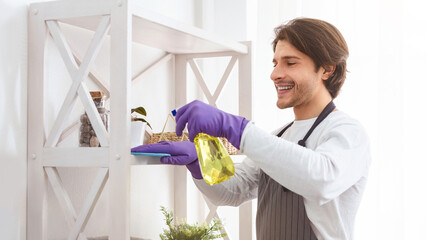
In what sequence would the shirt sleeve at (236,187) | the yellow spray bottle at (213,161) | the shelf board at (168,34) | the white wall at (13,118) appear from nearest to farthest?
1. the yellow spray bottle at (213,161)
2. the white wall at (13,118)
3. the shelf board at (168,34)
4. the shirt sleeve at (236,187)

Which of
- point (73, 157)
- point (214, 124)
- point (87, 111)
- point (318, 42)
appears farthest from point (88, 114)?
point (318, 42)

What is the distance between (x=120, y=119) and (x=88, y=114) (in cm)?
9

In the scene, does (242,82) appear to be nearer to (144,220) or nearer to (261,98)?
(261,98)

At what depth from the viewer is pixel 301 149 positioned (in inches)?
50.4

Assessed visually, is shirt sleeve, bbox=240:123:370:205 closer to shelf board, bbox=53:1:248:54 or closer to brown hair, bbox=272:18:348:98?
brown hair, bbox=272:18:348:98

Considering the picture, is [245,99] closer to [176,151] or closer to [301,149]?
[176,151]

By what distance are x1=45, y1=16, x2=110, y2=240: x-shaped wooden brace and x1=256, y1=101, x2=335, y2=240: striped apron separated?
1.41ft

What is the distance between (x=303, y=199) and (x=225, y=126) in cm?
32

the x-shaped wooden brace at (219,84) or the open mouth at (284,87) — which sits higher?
the x-shaped wooden brace at (219,84)

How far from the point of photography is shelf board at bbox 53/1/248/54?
4.97 feet

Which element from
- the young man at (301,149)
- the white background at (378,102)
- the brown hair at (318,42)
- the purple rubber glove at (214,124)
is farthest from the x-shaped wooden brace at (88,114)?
the brown hair at (318,42)

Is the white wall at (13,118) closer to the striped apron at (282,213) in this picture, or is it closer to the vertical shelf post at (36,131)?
the vertical shelf post at (36,131)

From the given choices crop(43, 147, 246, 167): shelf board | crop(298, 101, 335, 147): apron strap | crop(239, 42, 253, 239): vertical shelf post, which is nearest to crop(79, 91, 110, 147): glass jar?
crop(43, 147, 246, 167): shelf board

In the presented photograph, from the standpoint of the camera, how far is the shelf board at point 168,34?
151 cm
